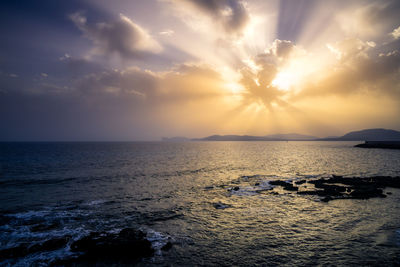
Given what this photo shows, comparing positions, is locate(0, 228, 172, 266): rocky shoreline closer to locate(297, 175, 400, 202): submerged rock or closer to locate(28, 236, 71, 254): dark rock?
locate(28, 236, 71, 254): dark rock

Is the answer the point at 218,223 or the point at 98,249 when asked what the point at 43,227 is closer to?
the point at 98,249

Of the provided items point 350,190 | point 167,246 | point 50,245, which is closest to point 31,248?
point 50,245

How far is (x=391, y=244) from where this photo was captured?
1401 cm

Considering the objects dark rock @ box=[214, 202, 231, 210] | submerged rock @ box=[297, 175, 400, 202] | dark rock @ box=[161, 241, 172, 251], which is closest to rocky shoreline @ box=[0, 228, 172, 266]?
dark rock @ box=[161, 241, 172, 251]

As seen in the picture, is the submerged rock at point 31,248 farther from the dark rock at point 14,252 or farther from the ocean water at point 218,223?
the ocean water at point 218,223

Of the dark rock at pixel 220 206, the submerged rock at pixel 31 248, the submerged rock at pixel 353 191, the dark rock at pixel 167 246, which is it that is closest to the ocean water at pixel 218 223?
the dark rock at pixel 220 206

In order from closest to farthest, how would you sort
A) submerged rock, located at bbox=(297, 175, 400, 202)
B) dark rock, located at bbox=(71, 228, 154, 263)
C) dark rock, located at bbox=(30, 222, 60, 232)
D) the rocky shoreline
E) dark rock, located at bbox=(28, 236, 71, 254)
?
the rocky shoreline, dark rock, located at bbox=(71, 228, 154, 263), dark rock, located at bbox=(28, 236, 71, 254), dark rock, located at bbox=(30, 222, 60, 232), submerged rock, located at bbox=(297, 175, 400, 202)

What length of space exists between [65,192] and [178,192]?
17.6 meters

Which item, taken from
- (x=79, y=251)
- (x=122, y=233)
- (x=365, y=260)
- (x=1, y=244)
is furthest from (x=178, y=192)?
(x=365, y=260)

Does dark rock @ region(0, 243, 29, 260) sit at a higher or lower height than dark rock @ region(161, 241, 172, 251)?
lower

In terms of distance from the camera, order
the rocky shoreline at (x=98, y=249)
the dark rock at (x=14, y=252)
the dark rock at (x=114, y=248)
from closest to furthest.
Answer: the rocky shoreline at (x=98, y=249), the dark rock at (x=114, y=248), the dark rock at (x=14, y=252)

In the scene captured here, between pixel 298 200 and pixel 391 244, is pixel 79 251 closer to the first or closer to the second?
pixel 391 244

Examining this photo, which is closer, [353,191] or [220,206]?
[220,206]


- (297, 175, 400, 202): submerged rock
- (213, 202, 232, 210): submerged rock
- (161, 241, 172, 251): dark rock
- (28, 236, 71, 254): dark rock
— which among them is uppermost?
(297, 175, 400, 202): submerged rock
